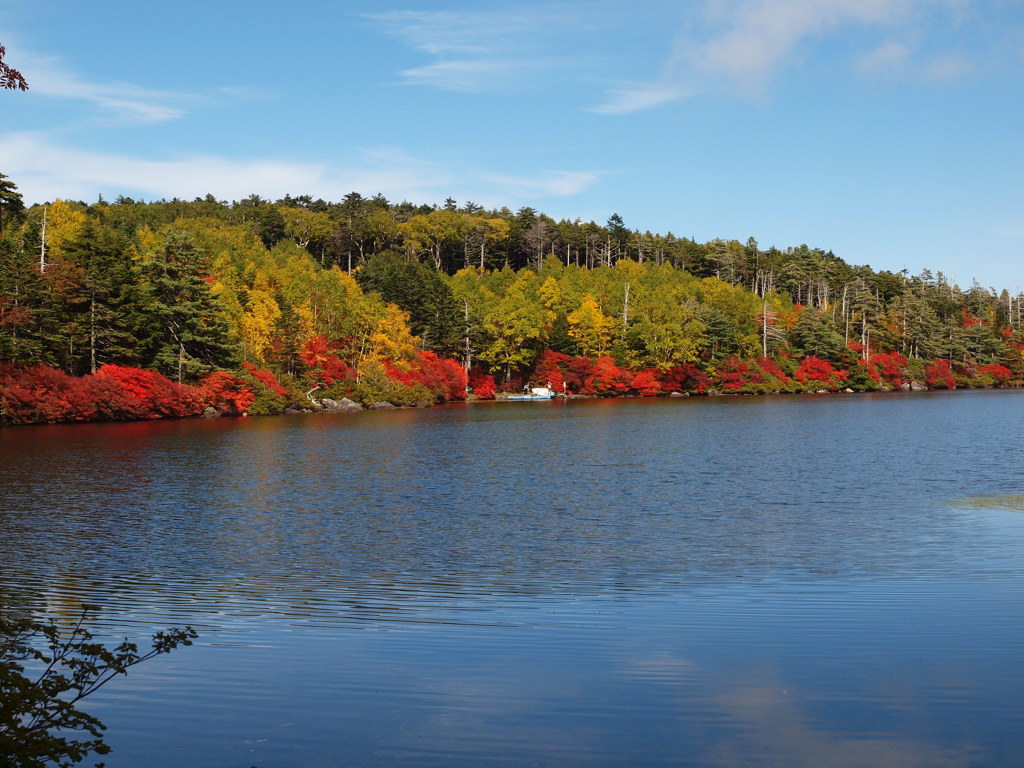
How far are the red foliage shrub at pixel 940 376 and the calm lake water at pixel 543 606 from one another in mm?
87741

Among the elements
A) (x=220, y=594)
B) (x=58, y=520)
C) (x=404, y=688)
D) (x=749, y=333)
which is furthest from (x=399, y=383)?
(x=404, y=688)

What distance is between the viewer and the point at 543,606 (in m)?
11.3

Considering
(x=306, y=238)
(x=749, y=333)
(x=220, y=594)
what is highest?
(x=306, y=238)

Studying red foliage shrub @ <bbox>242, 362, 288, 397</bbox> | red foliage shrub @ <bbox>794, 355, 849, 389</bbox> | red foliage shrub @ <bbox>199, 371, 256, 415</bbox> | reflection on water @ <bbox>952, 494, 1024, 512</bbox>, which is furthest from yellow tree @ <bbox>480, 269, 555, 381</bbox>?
reflection on water @ <bbox>952, 494, 1024, 512</bbox>

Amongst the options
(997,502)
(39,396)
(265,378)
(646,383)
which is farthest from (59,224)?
(997,502)

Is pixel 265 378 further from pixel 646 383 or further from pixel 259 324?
pixel 646 383

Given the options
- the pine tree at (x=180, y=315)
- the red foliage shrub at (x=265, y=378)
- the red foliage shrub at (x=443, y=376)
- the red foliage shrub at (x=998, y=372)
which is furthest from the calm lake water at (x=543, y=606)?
the red foliage shrub at (x=998, y=372)

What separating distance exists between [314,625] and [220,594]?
2.42m

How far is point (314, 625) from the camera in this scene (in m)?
10.3

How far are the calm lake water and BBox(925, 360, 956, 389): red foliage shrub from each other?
87741 millimetres

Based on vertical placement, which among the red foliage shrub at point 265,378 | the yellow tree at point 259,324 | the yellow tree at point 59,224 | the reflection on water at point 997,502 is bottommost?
the reflection on water at point 997,502

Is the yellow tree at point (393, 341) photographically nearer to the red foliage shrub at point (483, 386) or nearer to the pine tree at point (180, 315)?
the red foliage shrub at point (483, 386)

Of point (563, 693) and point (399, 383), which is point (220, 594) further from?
Result: point (399, 383)

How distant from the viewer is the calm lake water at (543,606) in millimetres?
A: 6957
